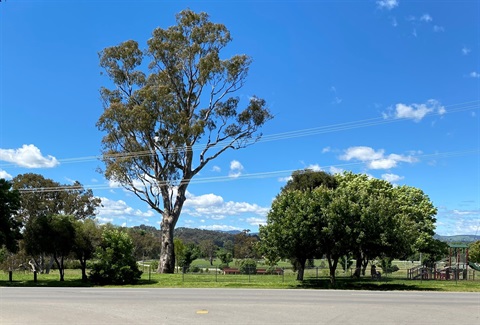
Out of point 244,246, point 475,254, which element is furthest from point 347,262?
point 244,246

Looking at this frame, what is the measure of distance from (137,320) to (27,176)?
5362cm

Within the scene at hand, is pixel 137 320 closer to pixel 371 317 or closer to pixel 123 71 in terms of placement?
pixel 371 317

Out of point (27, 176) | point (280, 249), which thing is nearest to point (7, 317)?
point (280, 249)

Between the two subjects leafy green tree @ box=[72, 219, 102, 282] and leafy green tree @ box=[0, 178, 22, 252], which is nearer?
leafy green tree @ box=[0, 178, 22, 252]

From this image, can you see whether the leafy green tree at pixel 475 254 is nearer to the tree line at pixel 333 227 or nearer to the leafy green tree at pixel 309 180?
the leafy green tree at pixel 309 180

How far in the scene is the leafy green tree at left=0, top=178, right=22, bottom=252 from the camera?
3234 centimetres

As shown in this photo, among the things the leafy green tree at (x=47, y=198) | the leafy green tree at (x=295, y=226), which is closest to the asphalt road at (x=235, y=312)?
the leafy green tree at (x=295, y=226)

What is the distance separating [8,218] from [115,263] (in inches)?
338

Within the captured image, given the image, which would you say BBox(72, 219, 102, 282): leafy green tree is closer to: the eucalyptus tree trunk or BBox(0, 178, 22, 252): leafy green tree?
BBox(0, 178, 22, 252): leafy green tree

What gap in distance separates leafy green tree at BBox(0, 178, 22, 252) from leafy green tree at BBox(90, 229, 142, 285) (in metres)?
6.14

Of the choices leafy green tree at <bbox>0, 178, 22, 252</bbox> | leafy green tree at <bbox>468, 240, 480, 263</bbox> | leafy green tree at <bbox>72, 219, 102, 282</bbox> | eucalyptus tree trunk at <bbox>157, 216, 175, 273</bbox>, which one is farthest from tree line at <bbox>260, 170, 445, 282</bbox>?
leafy green tree at <bbox>468, 240, 480, 263</bbox>

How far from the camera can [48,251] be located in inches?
1394

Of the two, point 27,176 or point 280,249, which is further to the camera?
point 27,176

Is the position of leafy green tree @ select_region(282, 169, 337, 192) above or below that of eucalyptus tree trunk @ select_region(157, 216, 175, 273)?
above
